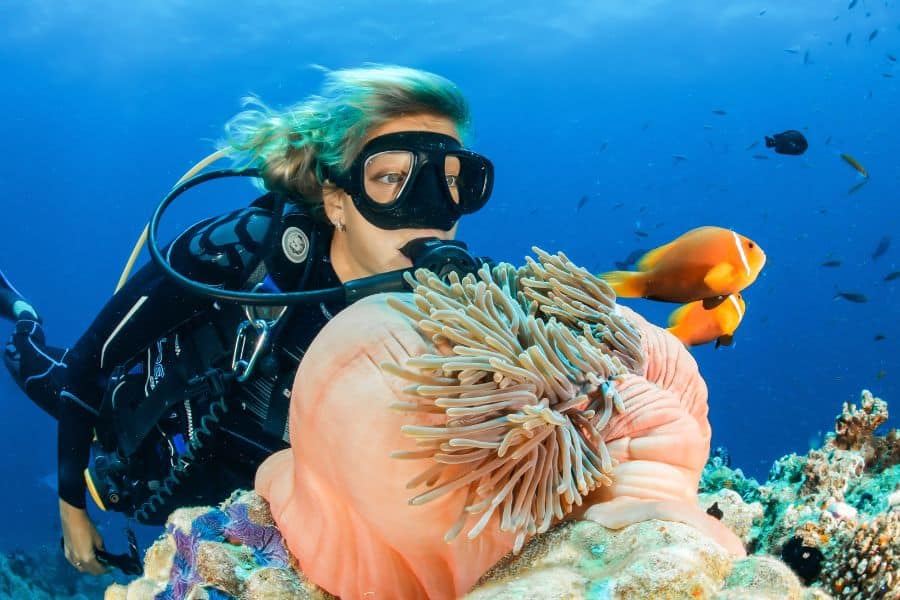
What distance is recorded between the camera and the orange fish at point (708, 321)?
3.69 m

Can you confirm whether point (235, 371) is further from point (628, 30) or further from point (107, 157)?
point (107, 157)

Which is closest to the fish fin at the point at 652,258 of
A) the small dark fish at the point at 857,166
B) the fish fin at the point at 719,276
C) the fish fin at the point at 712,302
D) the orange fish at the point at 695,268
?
the orange fish at the point at 695,268

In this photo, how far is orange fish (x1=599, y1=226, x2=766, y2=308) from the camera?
325 cm

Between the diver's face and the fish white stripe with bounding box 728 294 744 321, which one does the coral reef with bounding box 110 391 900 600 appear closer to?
the fish white stripe with bounding box 728 294 744 321

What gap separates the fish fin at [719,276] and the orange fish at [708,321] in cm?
41

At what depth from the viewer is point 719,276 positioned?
10.7 ft

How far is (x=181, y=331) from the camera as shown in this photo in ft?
9.72

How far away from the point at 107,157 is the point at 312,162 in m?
46.8

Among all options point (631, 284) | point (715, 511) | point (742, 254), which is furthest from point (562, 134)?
point (715, 511)

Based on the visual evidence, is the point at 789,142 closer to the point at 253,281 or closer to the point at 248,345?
the point at 253,281

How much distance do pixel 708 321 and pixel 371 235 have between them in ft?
7.29

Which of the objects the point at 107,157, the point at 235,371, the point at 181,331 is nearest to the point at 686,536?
the point at 235,371

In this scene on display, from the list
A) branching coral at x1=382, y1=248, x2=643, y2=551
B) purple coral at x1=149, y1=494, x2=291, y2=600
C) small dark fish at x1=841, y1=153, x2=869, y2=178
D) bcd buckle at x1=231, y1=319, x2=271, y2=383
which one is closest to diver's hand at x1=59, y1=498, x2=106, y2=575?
bcd buckle at x1=231, y1=319, x2=271, y2=383

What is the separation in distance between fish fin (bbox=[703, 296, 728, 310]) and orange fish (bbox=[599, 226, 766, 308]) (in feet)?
0.86
